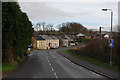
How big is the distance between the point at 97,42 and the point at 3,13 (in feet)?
51.3

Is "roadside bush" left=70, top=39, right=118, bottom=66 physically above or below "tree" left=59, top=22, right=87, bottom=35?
below

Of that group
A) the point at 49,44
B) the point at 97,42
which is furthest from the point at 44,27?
the point at 97,42

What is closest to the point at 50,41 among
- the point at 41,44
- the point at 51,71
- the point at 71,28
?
the point at 41,44

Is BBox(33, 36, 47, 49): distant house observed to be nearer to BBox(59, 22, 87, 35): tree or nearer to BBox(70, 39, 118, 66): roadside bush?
BBox(59, 22, 87, 35): tree

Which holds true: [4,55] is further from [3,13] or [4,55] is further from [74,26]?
[74,26]

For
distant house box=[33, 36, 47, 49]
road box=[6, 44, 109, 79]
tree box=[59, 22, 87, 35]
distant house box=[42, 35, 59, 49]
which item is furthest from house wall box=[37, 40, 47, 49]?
road box=[6, 44, 109, 79]

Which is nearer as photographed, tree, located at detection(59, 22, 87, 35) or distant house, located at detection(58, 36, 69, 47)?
distant house, located at detection(58, 36, 69, 47)

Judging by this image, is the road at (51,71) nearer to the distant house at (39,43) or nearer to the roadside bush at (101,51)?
the roadside bush at (101,51)

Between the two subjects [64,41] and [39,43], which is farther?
[64,41]

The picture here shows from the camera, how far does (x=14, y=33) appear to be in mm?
23859

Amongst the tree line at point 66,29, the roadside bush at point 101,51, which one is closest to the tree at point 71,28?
the tree line at point 66,29

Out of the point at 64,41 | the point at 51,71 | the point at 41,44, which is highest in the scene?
the point at 64,41

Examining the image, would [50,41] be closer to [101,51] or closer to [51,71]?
[101,51]

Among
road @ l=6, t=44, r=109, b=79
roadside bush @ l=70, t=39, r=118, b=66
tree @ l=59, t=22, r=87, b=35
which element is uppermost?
tree @ l=59, t=22, r=87, b=35
